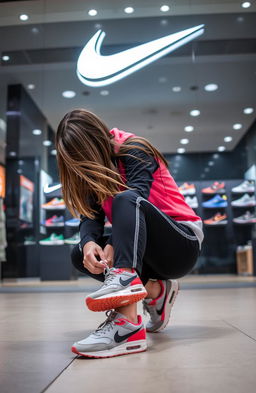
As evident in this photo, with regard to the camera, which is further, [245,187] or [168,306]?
[245,187]

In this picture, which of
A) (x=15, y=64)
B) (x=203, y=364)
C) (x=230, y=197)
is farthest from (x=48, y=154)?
(x=203, y=364)

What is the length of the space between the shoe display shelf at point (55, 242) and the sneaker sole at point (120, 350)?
431 cm

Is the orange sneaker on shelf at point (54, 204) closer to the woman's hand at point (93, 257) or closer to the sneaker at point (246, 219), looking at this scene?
the sneaker at point (246, 219)

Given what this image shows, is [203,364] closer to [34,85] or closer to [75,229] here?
[75,229]

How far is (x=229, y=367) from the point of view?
784mm

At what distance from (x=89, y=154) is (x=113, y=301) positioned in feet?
1.38

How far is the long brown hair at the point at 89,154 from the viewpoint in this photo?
1142mm

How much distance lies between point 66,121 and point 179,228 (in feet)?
1.48

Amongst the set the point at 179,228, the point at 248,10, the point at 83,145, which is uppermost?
the point at 248,10

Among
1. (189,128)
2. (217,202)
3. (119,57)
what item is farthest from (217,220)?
(119,57)

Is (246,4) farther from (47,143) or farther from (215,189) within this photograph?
(47,143)

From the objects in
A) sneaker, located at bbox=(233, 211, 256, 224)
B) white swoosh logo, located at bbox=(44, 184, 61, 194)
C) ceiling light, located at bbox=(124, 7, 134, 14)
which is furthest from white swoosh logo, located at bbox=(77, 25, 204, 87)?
sneaker, located at bbox=(233, 211, 256, 224)

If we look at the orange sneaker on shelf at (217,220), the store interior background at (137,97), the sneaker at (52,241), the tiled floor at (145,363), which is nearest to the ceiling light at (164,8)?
the store interior background at (137,97)

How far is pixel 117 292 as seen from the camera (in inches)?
38.0
